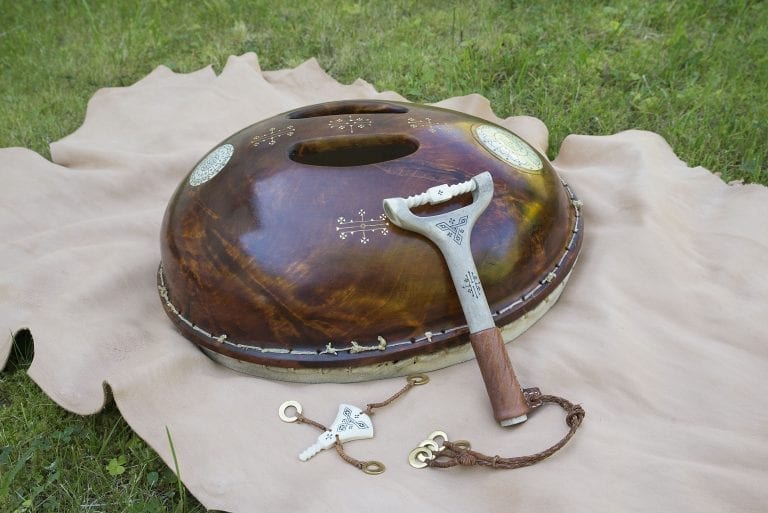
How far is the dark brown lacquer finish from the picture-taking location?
183 centimetres

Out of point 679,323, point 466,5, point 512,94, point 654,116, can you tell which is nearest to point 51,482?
point 679,323

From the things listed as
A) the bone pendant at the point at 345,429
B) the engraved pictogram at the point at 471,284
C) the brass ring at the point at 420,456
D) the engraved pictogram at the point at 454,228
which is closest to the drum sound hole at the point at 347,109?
the engraved pictogram at the point at 454,228

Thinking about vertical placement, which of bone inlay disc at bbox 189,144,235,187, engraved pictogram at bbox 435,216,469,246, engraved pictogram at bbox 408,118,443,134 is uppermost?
engraved pictogram at bbox 408,118,443,134

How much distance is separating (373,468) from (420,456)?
0.42 ft

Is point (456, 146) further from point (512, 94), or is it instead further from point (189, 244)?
point (512, 94)

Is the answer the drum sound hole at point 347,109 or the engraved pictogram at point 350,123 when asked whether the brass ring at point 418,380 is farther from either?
the drum sound hole at point 347,109

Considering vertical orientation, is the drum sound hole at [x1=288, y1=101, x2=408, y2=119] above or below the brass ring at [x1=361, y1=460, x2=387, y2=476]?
above

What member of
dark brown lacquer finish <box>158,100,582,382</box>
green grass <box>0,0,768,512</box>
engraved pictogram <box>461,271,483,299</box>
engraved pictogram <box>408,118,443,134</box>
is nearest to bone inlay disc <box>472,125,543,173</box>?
dark brown lacquer finish <box>158,100,582,382</box>

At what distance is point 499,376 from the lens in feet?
5.93

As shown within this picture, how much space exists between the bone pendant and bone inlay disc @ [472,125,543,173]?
2.89 feet

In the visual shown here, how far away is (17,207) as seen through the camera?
2852mm

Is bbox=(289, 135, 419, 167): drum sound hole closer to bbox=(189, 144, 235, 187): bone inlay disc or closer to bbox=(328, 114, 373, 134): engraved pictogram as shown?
bbox=(328, 114, 373, 134): engraved pictogram

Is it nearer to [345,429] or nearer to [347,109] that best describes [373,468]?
[345,429]

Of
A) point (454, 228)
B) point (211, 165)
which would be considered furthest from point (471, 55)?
point (454, 228)
